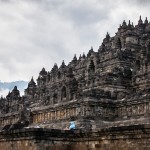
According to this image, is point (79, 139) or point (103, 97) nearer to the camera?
point (79, 139)

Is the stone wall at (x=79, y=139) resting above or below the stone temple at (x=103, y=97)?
below

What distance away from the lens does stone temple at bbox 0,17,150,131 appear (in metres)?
34.3

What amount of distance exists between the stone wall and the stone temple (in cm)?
1190

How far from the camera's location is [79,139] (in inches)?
757

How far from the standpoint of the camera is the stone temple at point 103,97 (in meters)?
34.3

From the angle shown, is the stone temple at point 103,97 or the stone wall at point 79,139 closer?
the stone wall at point 79,139

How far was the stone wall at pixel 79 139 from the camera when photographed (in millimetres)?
15298

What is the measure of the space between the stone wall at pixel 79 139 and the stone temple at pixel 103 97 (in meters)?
11.9

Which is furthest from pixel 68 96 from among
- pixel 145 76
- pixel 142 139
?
pixel 142 139

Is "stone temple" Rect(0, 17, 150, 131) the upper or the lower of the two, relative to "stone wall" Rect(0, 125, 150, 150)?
upper

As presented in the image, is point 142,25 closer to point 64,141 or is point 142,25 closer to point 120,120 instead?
point 120,120

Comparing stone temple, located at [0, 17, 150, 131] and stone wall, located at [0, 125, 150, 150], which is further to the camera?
stone temple, located at [0, 17, 150, 131]

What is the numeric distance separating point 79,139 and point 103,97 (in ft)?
57.7

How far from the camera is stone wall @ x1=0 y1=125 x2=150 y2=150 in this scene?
15298 mm
